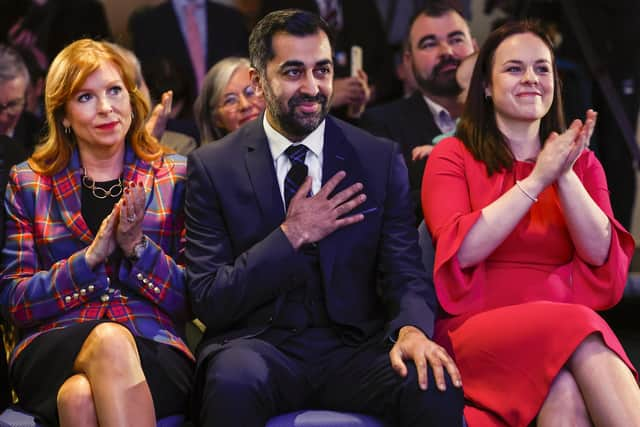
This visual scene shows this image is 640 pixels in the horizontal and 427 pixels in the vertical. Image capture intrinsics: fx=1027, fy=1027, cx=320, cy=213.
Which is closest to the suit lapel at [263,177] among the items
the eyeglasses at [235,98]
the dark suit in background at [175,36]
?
the eyeglasses at [235,98]

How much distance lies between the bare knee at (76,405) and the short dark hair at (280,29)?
0.96 m

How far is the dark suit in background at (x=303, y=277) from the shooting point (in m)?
2.51

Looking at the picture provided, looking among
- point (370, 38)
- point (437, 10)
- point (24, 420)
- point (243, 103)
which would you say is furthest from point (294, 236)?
point (370, 38)

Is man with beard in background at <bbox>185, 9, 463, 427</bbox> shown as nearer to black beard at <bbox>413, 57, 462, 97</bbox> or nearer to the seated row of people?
the seated row of people

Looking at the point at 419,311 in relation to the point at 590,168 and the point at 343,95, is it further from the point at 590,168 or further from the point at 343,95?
the point at 343,95

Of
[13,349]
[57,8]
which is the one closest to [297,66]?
[13,349]

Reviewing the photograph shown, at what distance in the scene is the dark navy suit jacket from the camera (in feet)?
8.34

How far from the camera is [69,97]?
2.86 meters

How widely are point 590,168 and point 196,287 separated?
1.14m

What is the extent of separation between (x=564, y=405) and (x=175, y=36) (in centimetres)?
311

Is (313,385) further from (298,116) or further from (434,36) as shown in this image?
(434,36)

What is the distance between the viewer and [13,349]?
9.01 feet

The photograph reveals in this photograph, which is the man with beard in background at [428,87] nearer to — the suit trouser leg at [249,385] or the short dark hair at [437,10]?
the short dark hair at [437,10]

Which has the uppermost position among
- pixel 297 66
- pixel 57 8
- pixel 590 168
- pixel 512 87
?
pixel 57 8
